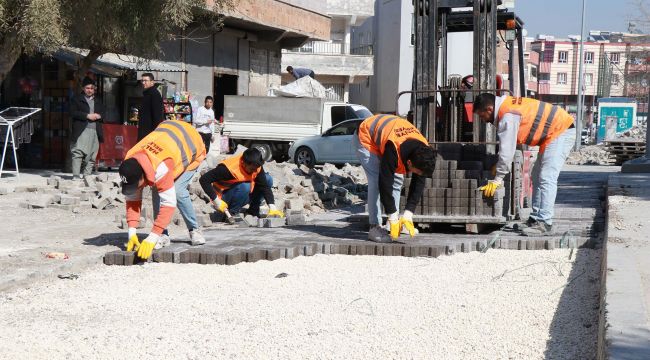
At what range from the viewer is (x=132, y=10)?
16438 mm

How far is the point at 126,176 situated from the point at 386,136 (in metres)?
2.63

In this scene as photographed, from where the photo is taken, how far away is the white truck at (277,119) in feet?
82.4

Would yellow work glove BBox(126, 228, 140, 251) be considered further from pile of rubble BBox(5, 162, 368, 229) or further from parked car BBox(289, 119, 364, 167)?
parked car BBox(289, 119, 364, 167)

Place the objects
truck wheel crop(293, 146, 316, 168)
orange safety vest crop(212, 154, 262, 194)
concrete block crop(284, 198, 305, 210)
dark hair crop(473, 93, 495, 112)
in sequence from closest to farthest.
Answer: dark hair crop(473, 93, 495, 112) < orange safety vest crop(212, 154, 262, 194) < concrete block crop(284, 198, 305, 210) < truck wheel crop(293, 146, 316, 168)

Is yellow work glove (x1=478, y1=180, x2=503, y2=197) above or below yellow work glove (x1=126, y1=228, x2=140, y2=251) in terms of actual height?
above

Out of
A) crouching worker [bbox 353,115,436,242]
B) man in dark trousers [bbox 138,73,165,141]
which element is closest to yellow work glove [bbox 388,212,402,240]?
crouching worker [bbox 353,115,436,242]

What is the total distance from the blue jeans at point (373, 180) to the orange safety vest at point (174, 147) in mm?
1765

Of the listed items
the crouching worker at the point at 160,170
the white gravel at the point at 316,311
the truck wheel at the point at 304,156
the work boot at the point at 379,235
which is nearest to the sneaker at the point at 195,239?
the crouching worker at the point at 160,170

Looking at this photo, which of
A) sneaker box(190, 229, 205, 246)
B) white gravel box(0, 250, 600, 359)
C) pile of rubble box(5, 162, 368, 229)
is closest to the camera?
white gravel box(0, 250, 600, 359)

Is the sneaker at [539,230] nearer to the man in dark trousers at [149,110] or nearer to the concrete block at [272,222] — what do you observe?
the concrete block at [272,222]

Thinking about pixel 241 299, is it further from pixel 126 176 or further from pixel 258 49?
pixel 258 49

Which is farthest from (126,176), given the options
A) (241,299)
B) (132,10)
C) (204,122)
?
(204,122)

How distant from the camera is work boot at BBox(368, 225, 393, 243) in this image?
8.73m

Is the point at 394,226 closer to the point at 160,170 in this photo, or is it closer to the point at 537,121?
the point at 537,121
